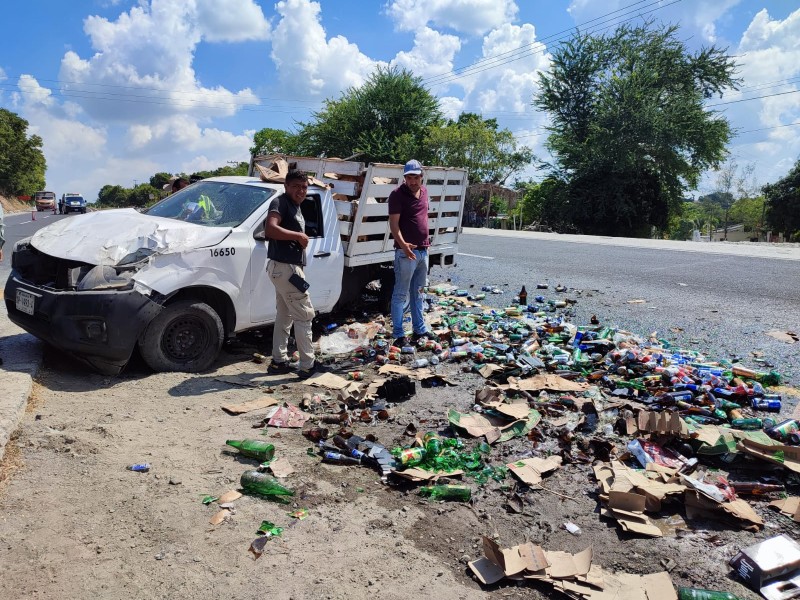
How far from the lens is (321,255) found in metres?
6.41

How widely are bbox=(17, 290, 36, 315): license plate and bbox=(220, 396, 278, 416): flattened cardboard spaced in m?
1.91

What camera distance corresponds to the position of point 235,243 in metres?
5.49

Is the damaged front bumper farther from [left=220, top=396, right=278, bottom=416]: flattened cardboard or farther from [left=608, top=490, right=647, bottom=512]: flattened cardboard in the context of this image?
[left=608, top=490, right=647, bottom=512]: flattened cardboard

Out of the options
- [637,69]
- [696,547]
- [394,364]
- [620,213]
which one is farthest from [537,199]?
[696,547]

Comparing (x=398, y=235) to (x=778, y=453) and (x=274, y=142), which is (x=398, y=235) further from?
(x=274, y=142)

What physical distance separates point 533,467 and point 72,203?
54755mm

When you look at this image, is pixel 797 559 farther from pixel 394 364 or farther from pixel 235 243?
pixel 235 243

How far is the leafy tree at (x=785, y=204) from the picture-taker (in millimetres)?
43031

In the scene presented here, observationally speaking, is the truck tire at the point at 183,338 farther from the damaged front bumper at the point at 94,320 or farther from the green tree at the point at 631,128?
the green tree at the point at 631,128

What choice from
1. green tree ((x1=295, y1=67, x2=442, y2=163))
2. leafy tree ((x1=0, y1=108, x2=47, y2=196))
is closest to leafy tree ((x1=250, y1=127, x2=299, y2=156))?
green tree ((x1=295, y1=67, x2=442, y2=163))

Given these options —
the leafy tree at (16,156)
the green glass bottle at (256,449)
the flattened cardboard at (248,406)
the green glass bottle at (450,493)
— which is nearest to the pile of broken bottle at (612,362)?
the flattened cardboard at (248,406)

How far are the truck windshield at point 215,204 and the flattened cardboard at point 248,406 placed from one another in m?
1.84

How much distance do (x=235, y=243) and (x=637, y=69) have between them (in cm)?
3961

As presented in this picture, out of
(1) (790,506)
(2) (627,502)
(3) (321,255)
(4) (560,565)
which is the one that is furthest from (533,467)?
→ (3) (321,255)
